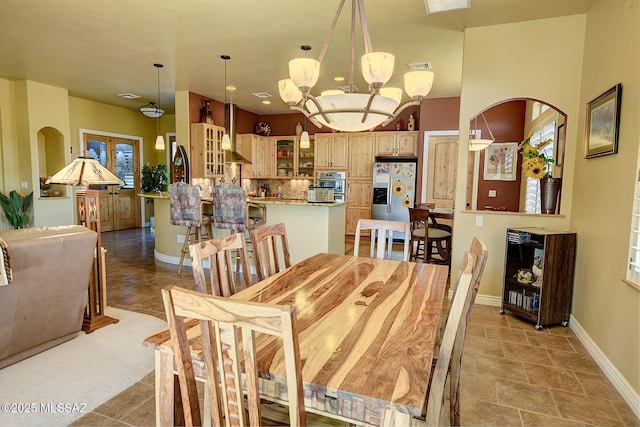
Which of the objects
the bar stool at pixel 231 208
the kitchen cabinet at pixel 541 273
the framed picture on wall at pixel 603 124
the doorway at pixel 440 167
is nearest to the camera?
the framed picture on wall at pixel 603 124

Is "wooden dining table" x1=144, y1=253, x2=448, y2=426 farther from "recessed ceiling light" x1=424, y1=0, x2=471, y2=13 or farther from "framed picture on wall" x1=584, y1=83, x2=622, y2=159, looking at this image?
"recessed ceiling light" x1=424, y1=0, x2=471, y2=13

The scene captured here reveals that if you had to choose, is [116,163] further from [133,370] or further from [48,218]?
[133,370]

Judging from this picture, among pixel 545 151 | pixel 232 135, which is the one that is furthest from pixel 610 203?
pixel 232 135

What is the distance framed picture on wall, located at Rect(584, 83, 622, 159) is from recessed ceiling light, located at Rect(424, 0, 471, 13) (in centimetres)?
132

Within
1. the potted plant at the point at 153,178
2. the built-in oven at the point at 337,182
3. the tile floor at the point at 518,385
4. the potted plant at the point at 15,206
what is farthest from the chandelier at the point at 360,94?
the potted plant at the point at 153,178

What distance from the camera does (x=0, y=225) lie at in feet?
19.8

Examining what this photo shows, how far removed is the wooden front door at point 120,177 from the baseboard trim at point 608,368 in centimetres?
864

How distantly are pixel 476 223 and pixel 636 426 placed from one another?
2130mm

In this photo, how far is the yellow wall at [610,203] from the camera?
227 cm

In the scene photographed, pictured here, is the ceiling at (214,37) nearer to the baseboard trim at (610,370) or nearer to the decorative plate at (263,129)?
the decorative plate at (263,129)

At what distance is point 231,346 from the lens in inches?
35.8

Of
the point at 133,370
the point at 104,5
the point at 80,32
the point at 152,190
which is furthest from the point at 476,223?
the point at 152,190

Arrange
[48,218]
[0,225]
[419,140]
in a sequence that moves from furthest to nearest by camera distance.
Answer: [419,140] < [48,218] < [0,225]

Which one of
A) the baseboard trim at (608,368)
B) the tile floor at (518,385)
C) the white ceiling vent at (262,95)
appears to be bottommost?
the tile floor at (518,385)
